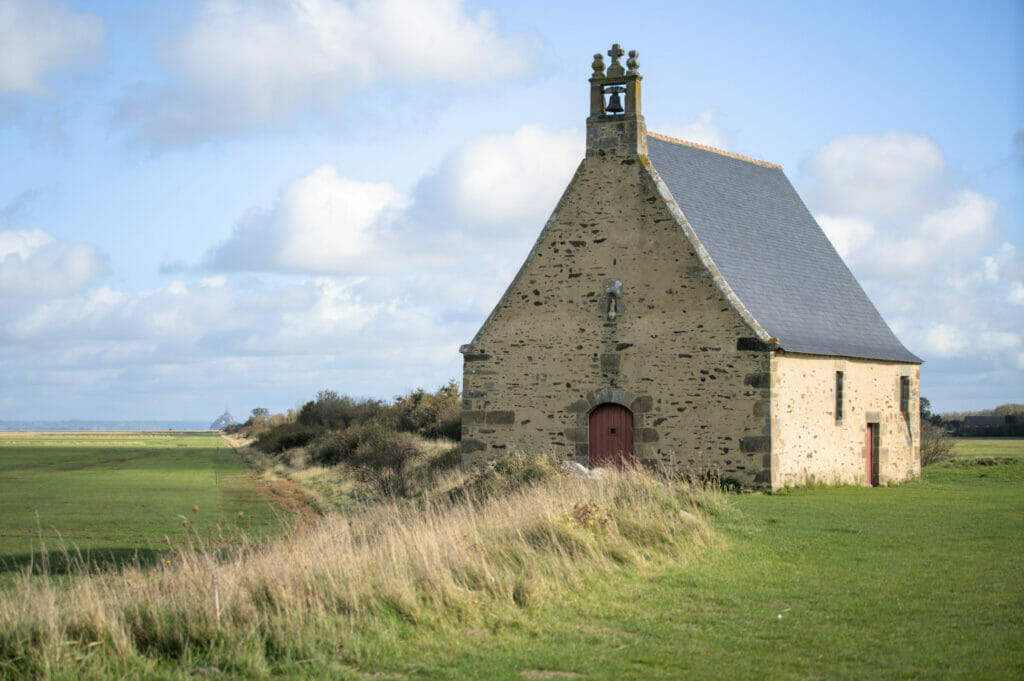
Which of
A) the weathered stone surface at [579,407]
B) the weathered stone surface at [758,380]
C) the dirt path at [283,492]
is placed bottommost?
the dirt path at [283,492]

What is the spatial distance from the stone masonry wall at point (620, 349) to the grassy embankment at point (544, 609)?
8310 millimetres

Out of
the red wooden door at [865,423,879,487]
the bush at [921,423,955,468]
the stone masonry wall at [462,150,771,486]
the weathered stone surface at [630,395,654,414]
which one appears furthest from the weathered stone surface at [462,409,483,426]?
the bush at [921,423,955,468]

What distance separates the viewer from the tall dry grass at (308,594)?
7.71 m

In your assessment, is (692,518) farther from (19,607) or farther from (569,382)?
(569,382)

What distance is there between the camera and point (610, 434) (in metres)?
22.3

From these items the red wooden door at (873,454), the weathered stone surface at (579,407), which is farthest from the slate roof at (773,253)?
the weathered stone surface at (579,407)

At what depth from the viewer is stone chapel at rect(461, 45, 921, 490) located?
69.6 ft

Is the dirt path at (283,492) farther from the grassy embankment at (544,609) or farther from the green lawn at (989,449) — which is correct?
the green lawn at (989,449)

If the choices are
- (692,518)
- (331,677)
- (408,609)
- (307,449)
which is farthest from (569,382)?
(307,449)

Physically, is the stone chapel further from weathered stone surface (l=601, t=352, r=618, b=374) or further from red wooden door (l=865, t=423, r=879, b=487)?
red wooden door (l=865, t=423, r=879, b=487)

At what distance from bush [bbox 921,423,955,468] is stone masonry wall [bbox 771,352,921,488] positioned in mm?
6476

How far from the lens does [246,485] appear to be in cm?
3428

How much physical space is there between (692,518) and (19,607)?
7.93 meters

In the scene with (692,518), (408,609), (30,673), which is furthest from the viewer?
(692,518)
